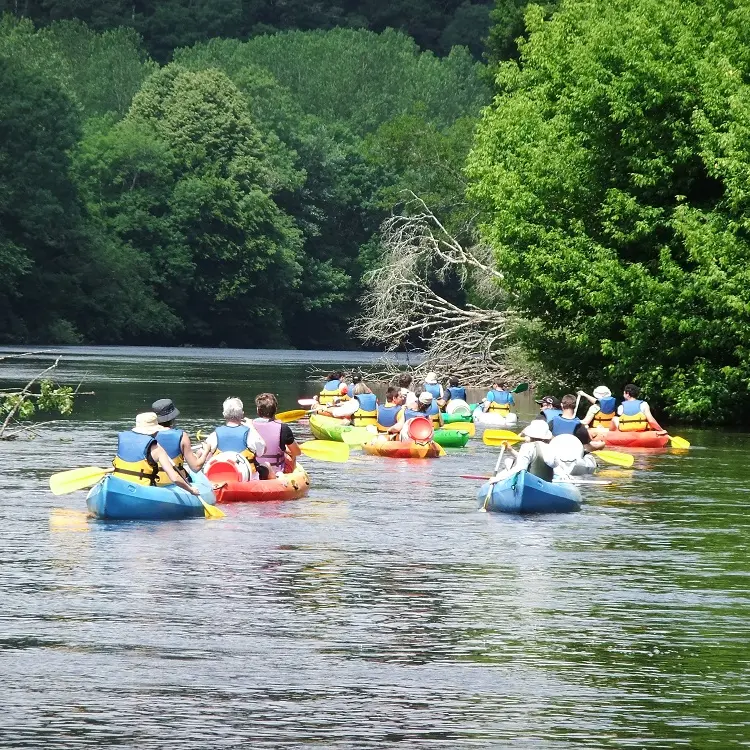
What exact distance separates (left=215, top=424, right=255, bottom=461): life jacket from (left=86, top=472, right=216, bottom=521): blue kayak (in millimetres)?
1364

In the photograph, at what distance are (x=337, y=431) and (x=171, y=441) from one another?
1259 centimetres

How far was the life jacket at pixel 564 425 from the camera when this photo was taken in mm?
24047

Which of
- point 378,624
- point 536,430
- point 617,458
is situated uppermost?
point 536,430

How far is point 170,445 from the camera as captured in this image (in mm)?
18578

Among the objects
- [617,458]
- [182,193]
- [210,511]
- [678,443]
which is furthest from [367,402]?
[182,193]

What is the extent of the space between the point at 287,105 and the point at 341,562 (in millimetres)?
89391

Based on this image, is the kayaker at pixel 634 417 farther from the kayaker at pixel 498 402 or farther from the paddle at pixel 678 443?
the kayaker at pixel 498 402

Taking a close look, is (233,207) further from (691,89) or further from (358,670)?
(358,670)

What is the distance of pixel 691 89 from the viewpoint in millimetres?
36938

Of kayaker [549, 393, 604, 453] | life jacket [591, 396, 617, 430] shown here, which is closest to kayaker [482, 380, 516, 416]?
life jacket [591, 396, 617, 430]

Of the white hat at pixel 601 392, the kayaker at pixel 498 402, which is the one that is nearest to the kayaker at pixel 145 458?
the white hat at pixel 601 392

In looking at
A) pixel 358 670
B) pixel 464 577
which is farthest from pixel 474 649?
pixel 464 577

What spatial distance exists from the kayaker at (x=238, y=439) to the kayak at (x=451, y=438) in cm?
1008

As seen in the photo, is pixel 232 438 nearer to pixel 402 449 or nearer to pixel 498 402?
pixel 402 449
